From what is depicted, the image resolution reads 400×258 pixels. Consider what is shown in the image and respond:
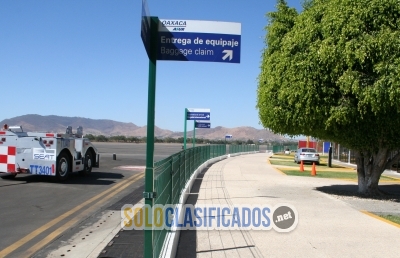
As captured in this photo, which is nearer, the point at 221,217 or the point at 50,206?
the point at 221,217

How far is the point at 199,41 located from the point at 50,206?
7152 mm

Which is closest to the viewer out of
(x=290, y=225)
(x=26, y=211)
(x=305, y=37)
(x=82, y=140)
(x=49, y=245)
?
(x=49, y=245)

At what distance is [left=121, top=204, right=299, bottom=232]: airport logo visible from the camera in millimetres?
8742

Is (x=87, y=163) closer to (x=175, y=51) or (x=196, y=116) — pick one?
(x=196, y=116)

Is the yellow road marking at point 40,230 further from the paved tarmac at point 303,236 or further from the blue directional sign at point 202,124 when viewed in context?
the blue directional sign at point 202,124

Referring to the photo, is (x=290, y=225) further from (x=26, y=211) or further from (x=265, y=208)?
(x=26, y=211)

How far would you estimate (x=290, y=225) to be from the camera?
935 centimetres

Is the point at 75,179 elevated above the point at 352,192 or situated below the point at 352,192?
above

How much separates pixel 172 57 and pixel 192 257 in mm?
3109

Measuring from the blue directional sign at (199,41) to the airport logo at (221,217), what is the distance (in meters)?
2.68

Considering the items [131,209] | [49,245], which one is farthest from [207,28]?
[131,209]

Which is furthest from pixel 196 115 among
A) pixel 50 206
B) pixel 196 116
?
pixel 50 206

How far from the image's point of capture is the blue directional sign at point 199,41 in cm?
502

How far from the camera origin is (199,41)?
17.0 feet
